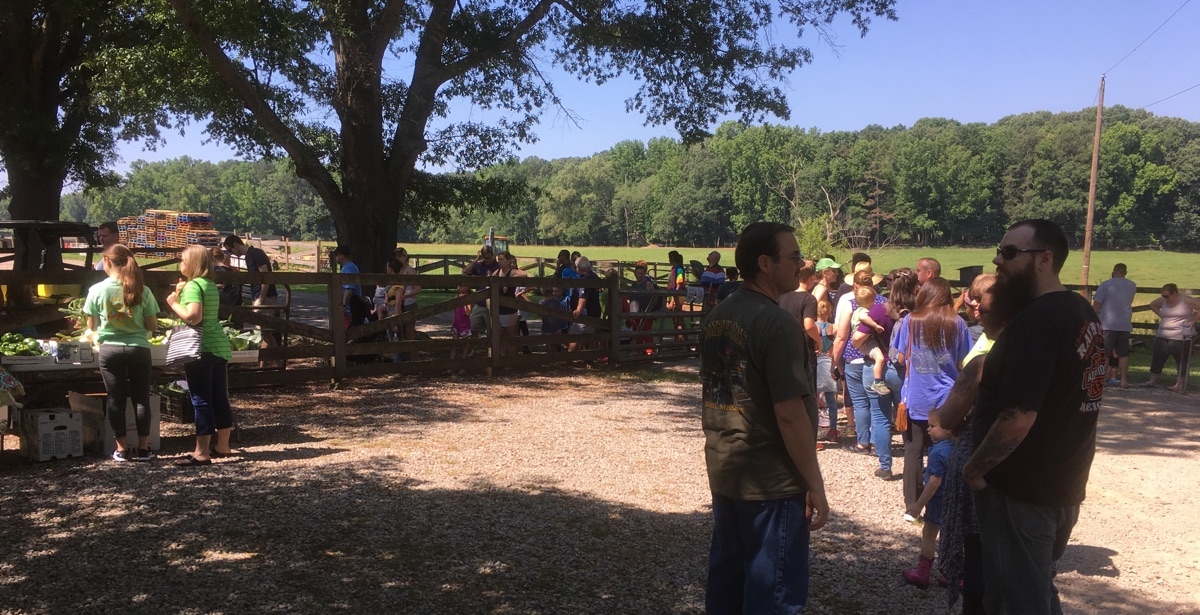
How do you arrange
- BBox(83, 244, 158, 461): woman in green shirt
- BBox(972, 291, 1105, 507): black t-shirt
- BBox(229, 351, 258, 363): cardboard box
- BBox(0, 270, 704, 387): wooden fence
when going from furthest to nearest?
BBox(0, 270, 704, 387): wooden fence < BBox(229, 351, 258, 363): cardboard box < BBox(83, 244, 158, 461): woman in green shirt < BBox(972, 291, 1105, 507): black t-shirt

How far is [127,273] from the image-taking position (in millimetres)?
6320

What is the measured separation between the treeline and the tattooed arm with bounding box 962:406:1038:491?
4956cm

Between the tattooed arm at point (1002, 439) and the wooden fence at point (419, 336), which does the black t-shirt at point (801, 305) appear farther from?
the wooden fence at point (419, 336)

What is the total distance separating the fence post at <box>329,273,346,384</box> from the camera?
33.3 feet

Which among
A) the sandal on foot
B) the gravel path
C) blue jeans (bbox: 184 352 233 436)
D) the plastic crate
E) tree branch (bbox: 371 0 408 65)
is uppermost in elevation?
tree branch (bbox: 371 0 408 65)

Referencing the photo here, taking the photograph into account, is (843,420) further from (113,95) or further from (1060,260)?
(113,95)

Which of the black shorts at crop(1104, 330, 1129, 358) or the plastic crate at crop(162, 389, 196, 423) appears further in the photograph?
the black shorts at crop(1104, 330, 1129, 358)

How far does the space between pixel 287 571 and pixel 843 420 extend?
6800 mm

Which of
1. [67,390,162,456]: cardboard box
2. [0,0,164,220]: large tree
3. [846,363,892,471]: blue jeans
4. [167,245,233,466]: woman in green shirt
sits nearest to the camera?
[167,245,233,466]: woman in green shirt

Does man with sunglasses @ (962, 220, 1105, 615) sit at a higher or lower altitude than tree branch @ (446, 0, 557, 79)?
lower

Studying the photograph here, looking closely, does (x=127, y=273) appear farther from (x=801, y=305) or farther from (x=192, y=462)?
(x=801, y=305)

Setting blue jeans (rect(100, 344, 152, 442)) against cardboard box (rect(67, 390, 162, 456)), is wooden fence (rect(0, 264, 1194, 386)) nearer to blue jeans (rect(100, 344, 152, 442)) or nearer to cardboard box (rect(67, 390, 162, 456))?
cardboard box (rect(67, 390, 162, 456))

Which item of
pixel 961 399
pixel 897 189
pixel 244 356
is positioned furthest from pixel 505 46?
pixel 897 189

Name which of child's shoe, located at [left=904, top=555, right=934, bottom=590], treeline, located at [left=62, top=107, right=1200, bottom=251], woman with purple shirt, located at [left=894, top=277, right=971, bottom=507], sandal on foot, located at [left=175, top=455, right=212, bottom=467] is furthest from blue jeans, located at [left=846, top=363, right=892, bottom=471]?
treeline, located at [left=62, top=107, right=1200, bottom=251]
